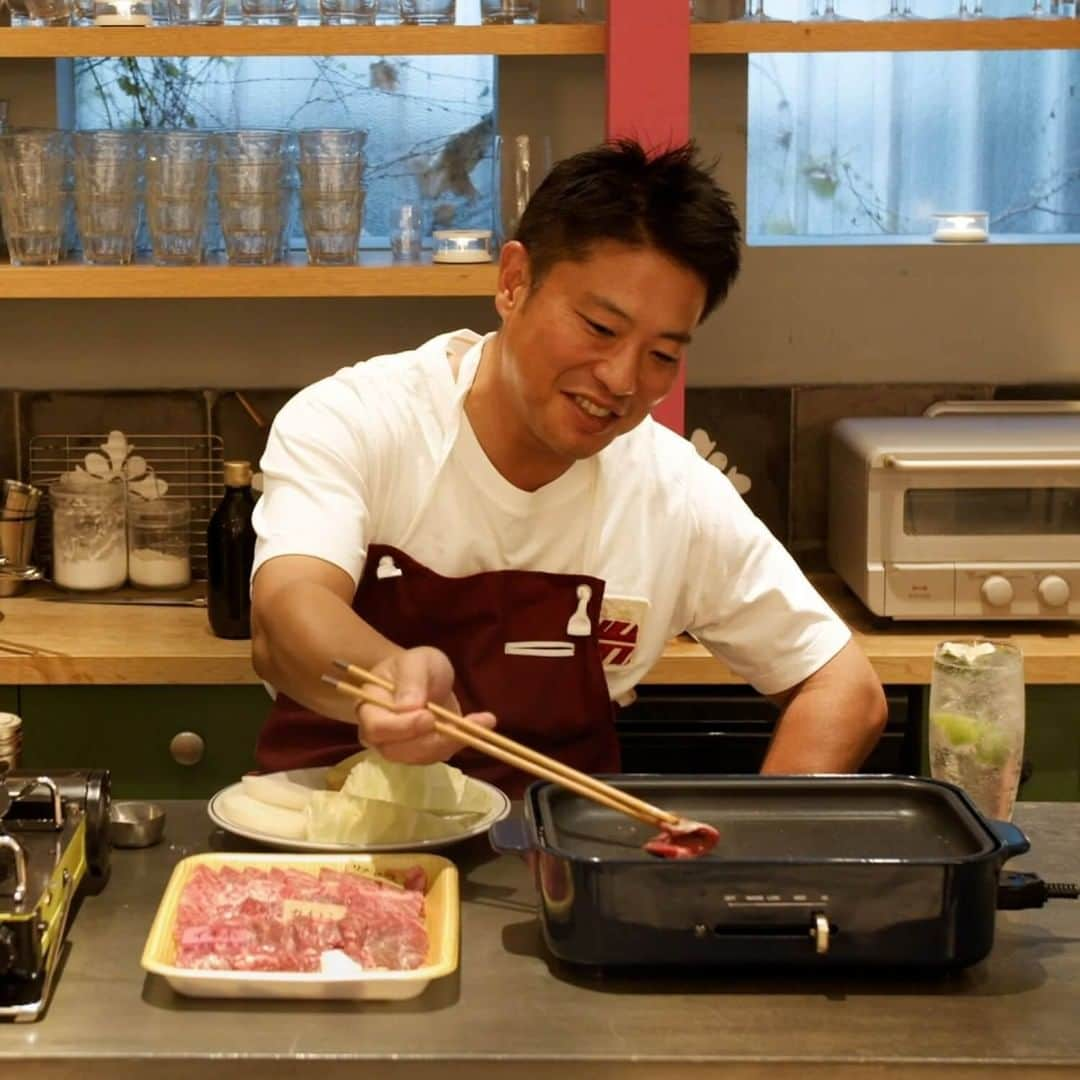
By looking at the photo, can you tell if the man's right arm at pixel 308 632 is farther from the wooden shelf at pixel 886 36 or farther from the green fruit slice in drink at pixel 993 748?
the wooden shelf at pixel 886 36

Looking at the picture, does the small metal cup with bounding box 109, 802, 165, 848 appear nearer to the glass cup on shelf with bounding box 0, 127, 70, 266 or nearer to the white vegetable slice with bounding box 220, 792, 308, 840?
the white vegetable slice with bounding box 220, 792, 308, 840

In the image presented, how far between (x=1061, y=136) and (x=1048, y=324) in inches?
15.6

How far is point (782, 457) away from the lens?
3566mm

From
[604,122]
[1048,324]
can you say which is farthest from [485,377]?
[1048,324]

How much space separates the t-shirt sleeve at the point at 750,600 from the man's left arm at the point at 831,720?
22 mm

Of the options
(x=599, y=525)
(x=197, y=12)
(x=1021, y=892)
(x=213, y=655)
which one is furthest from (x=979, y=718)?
(x=197, y=12)

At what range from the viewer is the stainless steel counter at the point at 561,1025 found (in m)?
1.41

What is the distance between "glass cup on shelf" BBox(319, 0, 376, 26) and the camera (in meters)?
3.11

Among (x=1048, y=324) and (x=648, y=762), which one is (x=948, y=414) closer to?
(x=1048, y=324)

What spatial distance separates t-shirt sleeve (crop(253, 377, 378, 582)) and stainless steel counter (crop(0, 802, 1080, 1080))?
58 cm

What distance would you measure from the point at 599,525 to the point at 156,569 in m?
1.30

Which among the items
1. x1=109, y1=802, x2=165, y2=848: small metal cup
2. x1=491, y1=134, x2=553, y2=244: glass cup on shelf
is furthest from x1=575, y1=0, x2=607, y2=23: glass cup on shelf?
x1=109, y1=802, x2=165, y2=848: small metal cup

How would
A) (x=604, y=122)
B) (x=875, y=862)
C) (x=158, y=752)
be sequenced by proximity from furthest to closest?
(x=604, y=122) < (x=158, y=752) < (x=875, y=862)

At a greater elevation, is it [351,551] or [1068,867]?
[351,551]
